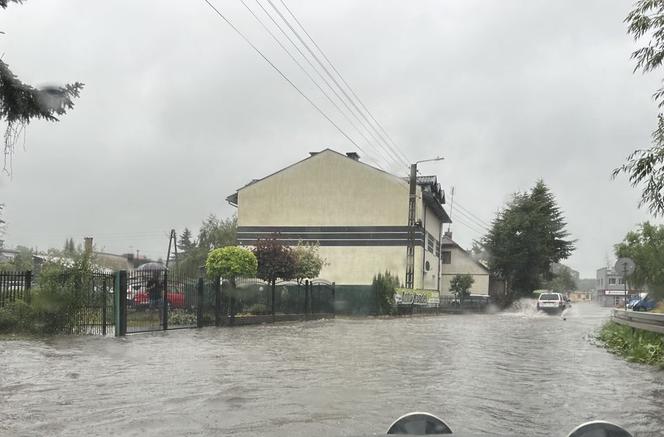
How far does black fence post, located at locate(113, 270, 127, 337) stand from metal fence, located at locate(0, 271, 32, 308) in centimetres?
204

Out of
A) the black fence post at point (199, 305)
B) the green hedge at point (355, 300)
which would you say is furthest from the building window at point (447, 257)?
the black fence post at point (199, 305)

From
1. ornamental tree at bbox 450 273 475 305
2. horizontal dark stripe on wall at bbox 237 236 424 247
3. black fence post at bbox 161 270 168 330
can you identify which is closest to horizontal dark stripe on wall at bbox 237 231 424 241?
horizontal dark stripe on wall at bbox 237 236 424 247

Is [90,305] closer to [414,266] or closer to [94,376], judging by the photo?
[94,376]

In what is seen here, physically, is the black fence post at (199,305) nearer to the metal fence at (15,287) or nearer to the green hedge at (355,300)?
the metal fence at (15,287)

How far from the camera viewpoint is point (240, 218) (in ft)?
143

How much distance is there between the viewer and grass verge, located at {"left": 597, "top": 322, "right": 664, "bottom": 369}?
12.8 m

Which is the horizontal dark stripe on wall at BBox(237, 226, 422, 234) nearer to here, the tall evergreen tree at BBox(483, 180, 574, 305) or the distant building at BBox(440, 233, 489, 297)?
the distant building at BBox(440, 233, 489, 297)

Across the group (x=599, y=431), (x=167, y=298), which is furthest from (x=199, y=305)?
(x=599, y=431)

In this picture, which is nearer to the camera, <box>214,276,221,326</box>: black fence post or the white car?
<box>214,276,221,326</box>: black fence post

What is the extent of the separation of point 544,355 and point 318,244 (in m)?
26.6

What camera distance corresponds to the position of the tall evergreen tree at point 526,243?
63375mm

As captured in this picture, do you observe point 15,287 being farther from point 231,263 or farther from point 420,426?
point 420,426

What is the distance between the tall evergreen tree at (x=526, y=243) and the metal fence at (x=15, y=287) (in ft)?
174

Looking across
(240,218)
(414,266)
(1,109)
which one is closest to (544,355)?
(1,109)
